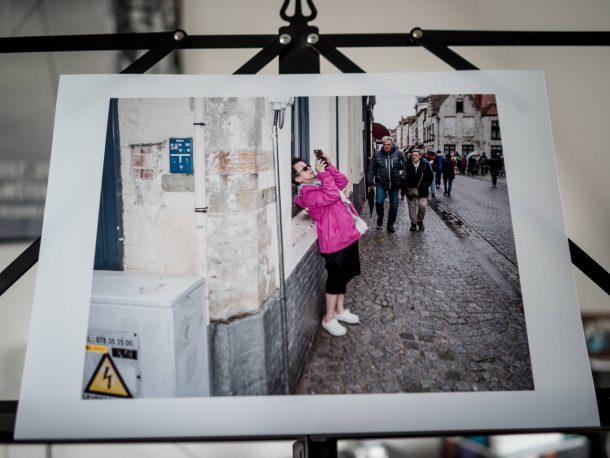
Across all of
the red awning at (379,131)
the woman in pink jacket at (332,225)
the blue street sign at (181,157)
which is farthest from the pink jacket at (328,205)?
the blue street sign at (181,157)

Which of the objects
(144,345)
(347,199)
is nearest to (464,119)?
(347,199)

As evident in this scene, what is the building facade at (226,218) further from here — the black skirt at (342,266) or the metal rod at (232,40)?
the metal rod at (232,40)

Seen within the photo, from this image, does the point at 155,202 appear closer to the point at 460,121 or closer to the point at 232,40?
the point at 232,40

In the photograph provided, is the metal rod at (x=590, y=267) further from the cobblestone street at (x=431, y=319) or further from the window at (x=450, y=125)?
the window at (x=450, y=125)

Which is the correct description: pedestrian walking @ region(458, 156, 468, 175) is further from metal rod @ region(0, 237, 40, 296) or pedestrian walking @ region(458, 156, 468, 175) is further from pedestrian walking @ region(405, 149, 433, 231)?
metal rod @ region(0, 237, 40, 296)

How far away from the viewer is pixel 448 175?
2.39 ft

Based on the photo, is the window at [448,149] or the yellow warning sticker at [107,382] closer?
the yellow warning sticker at [107,382]

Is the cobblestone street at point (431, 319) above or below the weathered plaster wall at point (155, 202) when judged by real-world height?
below

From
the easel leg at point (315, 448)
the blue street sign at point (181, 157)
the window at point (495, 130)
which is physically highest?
the window at point (495, 130)

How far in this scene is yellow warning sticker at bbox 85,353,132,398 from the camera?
2.08 feet

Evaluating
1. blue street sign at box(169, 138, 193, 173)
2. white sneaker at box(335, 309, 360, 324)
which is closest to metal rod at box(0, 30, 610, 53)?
blue street sign at box(169, 138, 193, 173)

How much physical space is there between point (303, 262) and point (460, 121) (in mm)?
402

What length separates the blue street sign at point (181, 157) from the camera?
Answer: 0.67m

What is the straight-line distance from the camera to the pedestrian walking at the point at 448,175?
2.38ft
